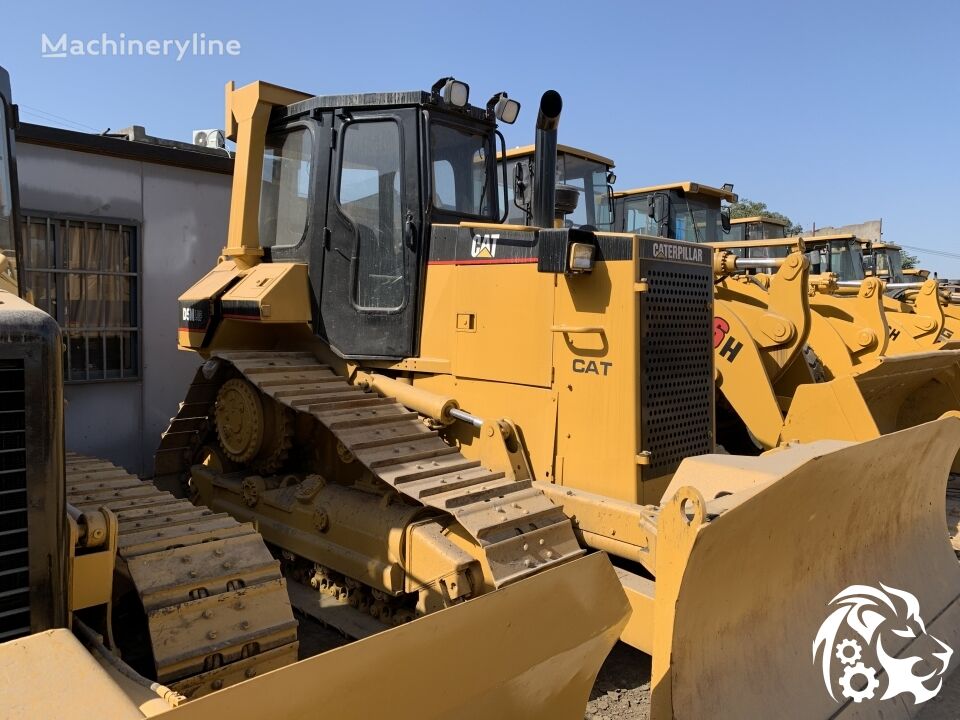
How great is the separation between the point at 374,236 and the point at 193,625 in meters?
2.72

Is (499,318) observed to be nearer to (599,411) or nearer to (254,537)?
(599,411)

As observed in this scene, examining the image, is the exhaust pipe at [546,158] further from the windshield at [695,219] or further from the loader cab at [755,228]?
the loader cab at [755,228]

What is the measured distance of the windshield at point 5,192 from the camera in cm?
385

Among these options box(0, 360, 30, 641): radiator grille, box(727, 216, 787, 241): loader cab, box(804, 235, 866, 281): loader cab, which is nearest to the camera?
box(0, 360, 30, 641): radiator grille

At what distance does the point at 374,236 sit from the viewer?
4.86 m

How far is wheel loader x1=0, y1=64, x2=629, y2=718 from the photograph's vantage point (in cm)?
170

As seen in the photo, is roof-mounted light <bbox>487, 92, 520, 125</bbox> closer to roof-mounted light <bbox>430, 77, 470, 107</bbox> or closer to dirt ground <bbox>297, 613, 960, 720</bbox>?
roof-mounted light <bbox>430, 77, 470, 107</bbox>

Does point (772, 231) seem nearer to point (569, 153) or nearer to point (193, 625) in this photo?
point (569, 153)

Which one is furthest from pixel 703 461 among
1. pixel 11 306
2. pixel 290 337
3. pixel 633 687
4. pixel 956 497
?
pixel 956 497

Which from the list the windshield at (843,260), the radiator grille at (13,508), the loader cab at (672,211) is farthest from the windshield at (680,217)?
the radiator grille at (13,508)

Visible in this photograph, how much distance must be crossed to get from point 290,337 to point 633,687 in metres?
3.32

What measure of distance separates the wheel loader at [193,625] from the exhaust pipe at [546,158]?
2.36 metres

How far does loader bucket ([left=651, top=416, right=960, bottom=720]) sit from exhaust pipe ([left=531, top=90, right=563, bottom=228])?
1735mm

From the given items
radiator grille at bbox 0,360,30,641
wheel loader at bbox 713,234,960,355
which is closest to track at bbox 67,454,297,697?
radiator grille at bbox 0,360,30,641
